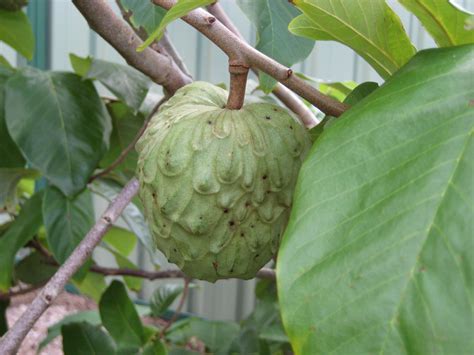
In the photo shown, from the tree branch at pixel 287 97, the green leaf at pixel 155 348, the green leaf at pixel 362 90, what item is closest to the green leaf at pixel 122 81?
the tree branch at pixel 287 97

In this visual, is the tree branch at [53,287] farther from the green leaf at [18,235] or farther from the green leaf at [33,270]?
the green leaf at [33,270]

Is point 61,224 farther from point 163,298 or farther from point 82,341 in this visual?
point 163,298

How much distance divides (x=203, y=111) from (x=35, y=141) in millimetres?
697

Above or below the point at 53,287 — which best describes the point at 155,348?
below

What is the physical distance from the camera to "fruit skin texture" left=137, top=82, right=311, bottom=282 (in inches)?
33.3

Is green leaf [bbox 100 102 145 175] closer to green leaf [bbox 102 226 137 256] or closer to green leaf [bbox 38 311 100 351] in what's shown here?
green leaf [bbox 102 226 137 256]

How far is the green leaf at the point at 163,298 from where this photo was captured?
196 cm

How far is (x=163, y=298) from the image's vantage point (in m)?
1.99

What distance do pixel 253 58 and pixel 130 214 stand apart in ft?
3.88

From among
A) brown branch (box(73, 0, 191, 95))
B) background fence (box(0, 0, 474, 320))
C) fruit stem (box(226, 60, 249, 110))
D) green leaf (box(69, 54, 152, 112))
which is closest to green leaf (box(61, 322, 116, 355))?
green leaf (box(69, 54, 152, 112))

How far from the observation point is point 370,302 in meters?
0.57

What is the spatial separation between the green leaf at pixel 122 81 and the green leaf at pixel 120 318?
0.44 m

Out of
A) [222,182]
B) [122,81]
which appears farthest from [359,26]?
[122,81]

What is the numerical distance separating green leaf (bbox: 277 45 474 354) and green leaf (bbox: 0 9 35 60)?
140 centimetres
